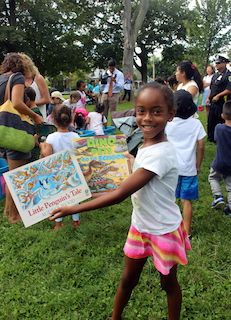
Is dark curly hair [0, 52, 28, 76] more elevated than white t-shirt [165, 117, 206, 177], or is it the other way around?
dark curly hair [0, 52, 28, 76]

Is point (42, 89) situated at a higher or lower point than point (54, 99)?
higher

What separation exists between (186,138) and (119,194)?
1591 mm

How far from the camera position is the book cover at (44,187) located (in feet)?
6.16

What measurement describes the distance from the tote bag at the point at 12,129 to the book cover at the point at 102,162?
0.98 meters

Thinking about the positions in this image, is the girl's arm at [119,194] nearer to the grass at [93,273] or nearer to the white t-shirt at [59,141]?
the grass at [93,273]

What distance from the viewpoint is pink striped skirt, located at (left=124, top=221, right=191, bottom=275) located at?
5.32 ft

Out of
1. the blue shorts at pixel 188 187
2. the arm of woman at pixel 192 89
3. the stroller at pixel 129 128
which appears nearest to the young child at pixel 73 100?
the stroller at pixel 129 128

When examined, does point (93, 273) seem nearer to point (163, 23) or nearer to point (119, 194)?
point (119, 194)

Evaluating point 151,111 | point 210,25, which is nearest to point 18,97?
point 151,111

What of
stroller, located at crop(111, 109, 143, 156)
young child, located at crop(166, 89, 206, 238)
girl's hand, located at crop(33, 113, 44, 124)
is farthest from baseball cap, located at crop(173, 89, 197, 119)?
stroller, located at crop(111, 109, 143, 156)

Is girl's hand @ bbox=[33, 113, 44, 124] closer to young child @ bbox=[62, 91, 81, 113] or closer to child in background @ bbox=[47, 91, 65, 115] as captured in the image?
child in background @ bbox=[47, 91, 65, 115]

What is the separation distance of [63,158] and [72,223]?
5.10ft

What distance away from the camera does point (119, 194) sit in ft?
4.77

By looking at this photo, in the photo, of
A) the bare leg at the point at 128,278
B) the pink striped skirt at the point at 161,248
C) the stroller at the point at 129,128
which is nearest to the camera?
the pink striped skirt at the point at 161,248
